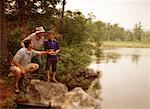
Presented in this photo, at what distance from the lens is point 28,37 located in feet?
11.3

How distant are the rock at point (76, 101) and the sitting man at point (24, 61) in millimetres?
331

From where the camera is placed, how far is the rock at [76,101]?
331cm

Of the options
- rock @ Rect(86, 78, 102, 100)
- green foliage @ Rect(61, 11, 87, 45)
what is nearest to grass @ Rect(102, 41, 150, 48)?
green foliage @ Rect(61, 11, 87, 45)

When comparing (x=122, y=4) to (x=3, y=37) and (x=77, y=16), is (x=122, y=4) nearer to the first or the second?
(x=77, y=16)

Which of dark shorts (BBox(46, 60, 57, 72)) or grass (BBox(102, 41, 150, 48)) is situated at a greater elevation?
grass (BBox(102, 41, 150, 48))

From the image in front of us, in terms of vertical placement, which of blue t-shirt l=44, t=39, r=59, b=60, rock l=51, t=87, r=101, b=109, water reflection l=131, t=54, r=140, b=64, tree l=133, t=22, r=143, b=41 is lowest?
rock l=51, t=87, r=101, b=109

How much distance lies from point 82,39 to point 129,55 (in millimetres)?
410

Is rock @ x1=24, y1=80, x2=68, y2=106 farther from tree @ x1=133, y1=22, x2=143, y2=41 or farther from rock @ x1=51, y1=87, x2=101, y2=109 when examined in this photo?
tree @ x1=133, y1=22, x2=143, y2=41

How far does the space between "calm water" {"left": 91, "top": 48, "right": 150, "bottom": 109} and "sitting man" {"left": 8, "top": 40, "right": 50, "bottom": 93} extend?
496mm

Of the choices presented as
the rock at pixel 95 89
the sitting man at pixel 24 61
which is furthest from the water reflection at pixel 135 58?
the sitting man at pixel 24 61

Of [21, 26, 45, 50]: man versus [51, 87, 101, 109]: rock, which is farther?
[21, 26, 45, 50]: man

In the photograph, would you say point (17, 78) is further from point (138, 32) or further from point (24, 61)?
point (138, 32)

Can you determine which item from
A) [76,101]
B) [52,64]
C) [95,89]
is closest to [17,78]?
[52,64]

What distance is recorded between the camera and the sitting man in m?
3.41
